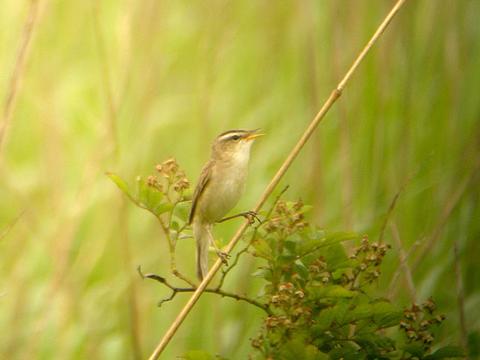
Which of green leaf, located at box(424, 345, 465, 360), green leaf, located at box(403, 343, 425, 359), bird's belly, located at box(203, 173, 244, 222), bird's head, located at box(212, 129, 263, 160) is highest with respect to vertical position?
bird's head, located at box(212, 129, 263, 160)

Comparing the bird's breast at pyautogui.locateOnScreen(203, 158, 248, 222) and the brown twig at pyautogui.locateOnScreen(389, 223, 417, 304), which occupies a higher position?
the brown twig at pyautogui.locateOnScreen(389, 223, 417, 304)

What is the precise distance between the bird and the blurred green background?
31cm

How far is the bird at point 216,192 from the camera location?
1572mm

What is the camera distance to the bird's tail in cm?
157

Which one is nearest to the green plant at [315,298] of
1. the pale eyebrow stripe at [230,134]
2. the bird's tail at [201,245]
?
the bird's tail at [201,245]

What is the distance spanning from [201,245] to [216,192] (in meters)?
0.10

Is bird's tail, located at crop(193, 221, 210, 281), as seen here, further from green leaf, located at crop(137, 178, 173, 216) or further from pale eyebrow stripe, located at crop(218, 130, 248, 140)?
green leaf, located at crop(137, 178, 173, 216)

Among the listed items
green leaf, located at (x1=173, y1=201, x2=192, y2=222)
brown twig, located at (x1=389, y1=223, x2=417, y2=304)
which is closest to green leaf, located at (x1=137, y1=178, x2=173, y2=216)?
green leaf, located at (x1=173, y1=201, x2=192, y2=222)

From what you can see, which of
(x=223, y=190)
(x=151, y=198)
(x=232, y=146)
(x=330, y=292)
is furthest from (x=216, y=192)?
(x=330, y=292)

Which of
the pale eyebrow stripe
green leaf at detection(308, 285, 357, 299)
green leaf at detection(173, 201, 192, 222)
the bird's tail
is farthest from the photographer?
the pale eyebrow stripe

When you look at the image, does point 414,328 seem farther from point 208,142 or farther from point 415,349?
point 208,142

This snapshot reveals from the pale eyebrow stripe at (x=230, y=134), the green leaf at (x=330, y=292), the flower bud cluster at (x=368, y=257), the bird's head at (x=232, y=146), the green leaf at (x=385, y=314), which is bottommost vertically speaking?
the green leaf at (x=330, y=292)

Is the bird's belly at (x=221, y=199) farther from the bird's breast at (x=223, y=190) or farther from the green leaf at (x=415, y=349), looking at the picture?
the green leaf at (x=415, y=349)

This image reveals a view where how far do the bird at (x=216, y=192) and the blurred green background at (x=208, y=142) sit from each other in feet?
1.01
